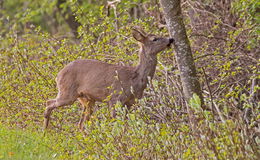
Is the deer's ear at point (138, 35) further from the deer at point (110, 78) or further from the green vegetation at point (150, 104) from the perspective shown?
the green vegetation at point (150, 104)

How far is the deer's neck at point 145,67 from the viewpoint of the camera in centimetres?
838

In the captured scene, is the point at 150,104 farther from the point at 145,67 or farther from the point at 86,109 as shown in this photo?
the point at 86,109

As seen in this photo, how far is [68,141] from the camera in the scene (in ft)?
22.5

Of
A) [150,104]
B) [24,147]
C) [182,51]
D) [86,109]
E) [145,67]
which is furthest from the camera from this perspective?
[86,109]

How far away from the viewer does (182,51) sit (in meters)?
6.41

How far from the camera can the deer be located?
8273mm

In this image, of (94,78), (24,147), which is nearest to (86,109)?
(94,78)

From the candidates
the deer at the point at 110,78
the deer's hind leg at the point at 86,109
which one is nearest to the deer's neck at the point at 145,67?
the deer at the point at 110,78

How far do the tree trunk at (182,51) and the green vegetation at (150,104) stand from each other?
215mm

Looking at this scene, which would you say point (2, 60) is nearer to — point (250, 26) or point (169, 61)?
point (169, 61)

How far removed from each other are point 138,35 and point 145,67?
1.77 ft

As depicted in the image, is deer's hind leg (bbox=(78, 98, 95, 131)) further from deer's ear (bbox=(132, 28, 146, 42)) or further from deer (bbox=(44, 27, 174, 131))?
Answer: deer's ear (bbox=(132, 28, 146, 42))

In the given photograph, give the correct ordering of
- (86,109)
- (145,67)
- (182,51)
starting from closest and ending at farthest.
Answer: (182,51)
(145,67)
(86,109)

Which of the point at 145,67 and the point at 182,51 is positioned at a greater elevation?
the point at 182,51
